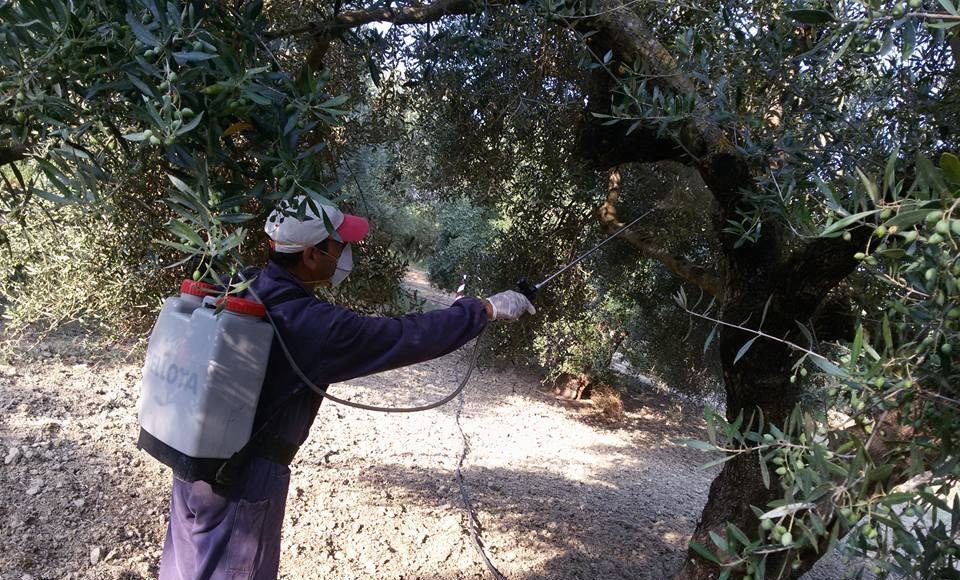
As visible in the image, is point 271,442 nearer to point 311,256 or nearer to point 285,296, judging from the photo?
point 285,296

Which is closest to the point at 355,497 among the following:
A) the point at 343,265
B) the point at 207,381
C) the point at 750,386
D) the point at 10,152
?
the point at 343,265

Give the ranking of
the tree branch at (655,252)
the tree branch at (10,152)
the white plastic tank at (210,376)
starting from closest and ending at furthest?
the tree branch at (10,152) < the white plastic tank at (210,376) < the tree branch at (655,252)

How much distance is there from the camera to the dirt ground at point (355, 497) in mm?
3723

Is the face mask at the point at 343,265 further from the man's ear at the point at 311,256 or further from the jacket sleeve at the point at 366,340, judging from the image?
the jacket sleeve at the point at 366,340

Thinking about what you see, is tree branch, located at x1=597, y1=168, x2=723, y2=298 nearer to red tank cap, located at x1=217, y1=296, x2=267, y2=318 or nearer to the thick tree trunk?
the thick tree trunk

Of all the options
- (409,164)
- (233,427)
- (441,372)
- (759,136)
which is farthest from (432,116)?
(441,372)

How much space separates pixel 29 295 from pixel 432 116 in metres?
2.69

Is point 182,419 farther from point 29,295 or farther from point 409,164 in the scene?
point 409,164

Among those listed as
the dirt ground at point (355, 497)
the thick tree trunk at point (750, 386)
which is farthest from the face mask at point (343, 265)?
the dirt ground at point (355, 497)

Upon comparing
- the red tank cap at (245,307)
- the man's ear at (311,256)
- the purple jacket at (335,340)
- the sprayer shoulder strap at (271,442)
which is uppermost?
the man's ear at (311,256)

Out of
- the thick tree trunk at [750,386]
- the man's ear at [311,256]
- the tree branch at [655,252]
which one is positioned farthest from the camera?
the tree branch at [655,252]

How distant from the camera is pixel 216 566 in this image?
2.06m

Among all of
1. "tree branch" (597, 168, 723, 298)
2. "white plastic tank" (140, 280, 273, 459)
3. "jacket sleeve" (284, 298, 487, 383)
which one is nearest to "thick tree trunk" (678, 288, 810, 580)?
"tree branch" (597, 168, 723, 298)

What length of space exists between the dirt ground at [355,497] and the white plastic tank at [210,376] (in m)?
2.09
